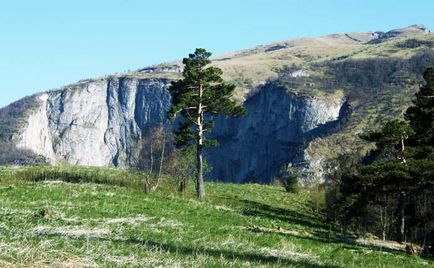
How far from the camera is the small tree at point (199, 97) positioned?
4831cm

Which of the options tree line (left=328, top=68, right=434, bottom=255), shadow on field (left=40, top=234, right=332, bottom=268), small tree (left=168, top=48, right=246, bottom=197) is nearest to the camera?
shadow on field (left=40, top=234, right=332, bottom=268)

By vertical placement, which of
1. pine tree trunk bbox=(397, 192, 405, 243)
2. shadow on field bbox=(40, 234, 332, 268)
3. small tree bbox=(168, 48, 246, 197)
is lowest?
pine tree trunk bbox=(397, 192, 405, 243)

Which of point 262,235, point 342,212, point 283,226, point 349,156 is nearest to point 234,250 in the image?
point 262,235

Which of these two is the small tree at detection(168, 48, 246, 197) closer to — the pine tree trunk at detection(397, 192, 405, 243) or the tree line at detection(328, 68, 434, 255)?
the tree line at detection(328, 68, 434, 255)

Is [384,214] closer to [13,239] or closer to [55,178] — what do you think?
[55,178]

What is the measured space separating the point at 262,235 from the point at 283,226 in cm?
725

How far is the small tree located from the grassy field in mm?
10608

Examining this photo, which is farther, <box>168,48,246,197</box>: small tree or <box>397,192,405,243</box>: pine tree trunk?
<box>168,48,246,197</box>: small tree

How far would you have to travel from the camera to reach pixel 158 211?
30.0m

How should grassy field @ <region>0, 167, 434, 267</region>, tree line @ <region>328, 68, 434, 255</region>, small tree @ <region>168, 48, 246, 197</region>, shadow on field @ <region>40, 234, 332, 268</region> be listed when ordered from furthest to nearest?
small tree @ <region>168, 48, 246, 197</region> → tree line @ <region>328, 68, 434, 255</region> → shadow on field @ <region>40, 234, 332, 268</region> → grassy field @ <region>0, 167, 434, 267</region>

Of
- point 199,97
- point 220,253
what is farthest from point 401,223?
point 220,253

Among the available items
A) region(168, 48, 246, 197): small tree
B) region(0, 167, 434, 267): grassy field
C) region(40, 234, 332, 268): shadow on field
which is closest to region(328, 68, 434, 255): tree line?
region(0, 167, 434, 267): grassy field

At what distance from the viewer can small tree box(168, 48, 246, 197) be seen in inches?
1902

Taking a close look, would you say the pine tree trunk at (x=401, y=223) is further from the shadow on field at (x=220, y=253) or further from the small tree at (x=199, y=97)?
the shadow on field at (x=220, y=253)
